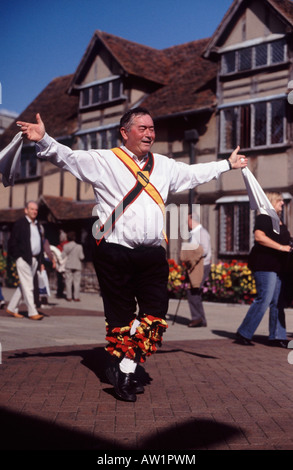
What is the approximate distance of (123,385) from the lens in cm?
476

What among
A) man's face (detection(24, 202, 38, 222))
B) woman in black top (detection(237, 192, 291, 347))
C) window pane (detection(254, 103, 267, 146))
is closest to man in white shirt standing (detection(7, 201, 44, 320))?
man's face (detection(24, 202, 38, 222))

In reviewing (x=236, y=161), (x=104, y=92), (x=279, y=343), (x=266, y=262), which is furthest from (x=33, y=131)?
(x=104, y=92)

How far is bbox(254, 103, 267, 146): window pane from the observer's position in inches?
734

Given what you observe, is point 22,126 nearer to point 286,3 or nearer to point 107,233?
point 107,233

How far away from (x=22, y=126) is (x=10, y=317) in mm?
7088

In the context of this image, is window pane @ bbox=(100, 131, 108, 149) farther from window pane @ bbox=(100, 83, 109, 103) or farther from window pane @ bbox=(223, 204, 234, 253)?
window pane @ bbox=(223, 204, 234, 253)

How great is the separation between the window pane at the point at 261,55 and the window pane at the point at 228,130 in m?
1.65

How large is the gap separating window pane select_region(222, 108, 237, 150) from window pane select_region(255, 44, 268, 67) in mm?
1649

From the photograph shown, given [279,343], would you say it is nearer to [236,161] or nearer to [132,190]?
[236,161]

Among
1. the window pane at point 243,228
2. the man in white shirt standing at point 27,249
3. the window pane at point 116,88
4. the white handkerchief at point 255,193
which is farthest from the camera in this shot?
the window pane at point 116,88

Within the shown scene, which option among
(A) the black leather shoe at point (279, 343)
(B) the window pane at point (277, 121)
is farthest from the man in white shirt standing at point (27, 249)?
(B) the window pane at point (277, 121)

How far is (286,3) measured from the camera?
61.8ft

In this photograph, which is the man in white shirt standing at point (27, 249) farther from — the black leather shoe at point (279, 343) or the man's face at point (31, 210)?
the black leather shoe at point (279, 343)

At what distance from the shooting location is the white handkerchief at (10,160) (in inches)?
196
